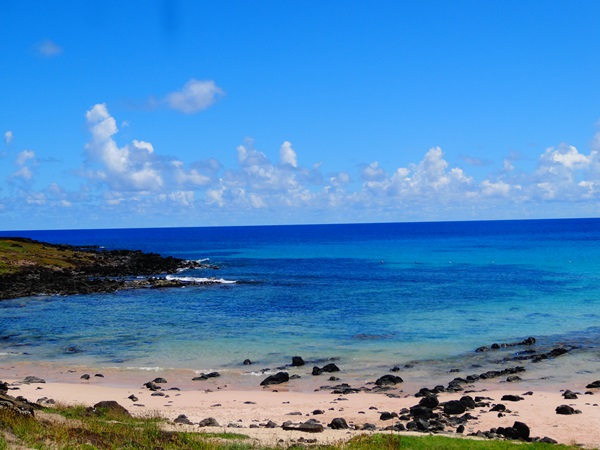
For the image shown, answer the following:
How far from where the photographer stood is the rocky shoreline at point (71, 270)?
227 feet

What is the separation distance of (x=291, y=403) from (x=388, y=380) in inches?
230

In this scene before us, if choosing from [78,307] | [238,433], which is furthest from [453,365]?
[78,307]

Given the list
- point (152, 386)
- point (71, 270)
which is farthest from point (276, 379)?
point (71, 270)

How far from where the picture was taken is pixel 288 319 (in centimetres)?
4938

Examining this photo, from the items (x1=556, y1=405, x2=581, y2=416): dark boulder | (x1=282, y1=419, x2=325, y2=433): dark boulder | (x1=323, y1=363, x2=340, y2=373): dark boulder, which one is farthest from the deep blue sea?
(x1=282, y1=419, x2=325, y2=433): dark boulder

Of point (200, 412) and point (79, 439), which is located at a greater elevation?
point (79, 439)

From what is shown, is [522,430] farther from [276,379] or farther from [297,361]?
[297,361]

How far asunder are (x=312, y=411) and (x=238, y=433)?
18.3 ft

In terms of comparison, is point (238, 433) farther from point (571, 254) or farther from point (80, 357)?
point (571, 254)

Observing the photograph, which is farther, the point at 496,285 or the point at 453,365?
the point at 496,285

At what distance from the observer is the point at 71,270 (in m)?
84.6

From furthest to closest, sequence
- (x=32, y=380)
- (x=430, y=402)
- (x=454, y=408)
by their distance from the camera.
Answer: (x=32, y=380) < (x=430, y=402) < (x=454, y=408)

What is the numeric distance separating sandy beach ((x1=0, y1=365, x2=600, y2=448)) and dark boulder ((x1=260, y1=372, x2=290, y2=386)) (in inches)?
20.0

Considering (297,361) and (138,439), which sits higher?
(138,439)
